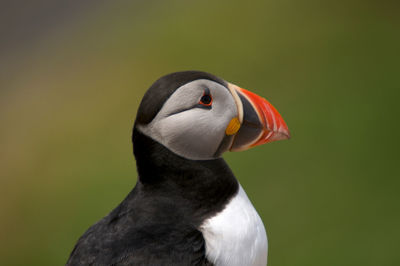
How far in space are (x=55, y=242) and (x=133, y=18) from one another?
2680 mm

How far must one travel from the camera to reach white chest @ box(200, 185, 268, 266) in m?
1.35

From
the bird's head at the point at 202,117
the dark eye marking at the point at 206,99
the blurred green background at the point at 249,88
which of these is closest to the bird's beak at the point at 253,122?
the bird's head at the point at 202,117

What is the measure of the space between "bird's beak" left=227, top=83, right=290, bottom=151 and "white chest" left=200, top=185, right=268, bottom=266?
0.57ft

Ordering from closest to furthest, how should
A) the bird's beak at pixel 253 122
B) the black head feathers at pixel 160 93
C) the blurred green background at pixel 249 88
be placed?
1. the black head feathers at pixel 160 93
2. the bird's beak at pixel 253 122
3. the blurred green background at pixel 249 88

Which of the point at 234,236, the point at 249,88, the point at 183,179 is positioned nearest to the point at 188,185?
the point at 183,179

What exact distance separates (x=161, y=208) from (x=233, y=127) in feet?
1.03

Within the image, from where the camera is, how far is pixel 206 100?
1338mm

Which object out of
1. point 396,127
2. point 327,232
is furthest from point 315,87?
point 327,232

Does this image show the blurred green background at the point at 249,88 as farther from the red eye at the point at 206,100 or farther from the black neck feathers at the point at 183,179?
the red eye at the point at 206,100

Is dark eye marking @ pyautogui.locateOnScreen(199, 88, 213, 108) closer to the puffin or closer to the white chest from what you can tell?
the puffin

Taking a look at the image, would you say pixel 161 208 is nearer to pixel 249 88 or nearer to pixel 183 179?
pixel 183 179

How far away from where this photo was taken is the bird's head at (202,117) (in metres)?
1.30

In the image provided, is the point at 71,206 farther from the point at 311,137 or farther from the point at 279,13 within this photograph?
the point at 279,13

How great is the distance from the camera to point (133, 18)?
16.5 feet
